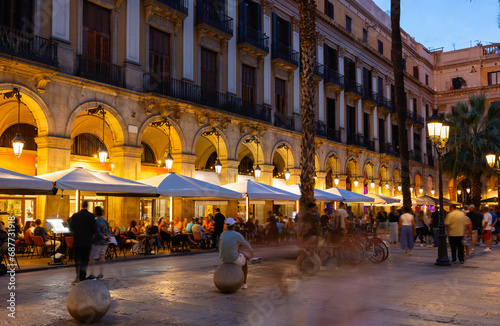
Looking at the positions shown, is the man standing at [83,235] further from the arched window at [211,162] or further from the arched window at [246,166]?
A: the arched window at [246,166]

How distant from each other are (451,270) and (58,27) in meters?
15.1

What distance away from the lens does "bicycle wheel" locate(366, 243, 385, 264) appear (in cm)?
1420

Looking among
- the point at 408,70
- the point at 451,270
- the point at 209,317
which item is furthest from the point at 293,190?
→ the point at 408,70

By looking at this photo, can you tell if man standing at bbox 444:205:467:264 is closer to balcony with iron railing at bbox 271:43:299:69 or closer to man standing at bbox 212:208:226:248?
man standing at bbox 212:208:226:248

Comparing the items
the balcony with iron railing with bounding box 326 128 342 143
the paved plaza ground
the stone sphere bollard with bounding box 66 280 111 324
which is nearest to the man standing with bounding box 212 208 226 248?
the paved plaza ground

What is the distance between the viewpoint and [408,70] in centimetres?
4828

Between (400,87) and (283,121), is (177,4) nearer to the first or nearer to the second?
(283,121)

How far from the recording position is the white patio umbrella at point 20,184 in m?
12.0

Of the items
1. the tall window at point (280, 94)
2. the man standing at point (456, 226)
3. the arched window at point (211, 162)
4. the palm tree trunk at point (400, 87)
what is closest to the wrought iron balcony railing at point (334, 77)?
the tall window at point (280, 94)

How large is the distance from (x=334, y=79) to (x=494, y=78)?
88.8ft

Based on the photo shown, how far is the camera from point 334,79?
33.8m

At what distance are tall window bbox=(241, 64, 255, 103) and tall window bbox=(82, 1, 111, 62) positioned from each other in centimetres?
863

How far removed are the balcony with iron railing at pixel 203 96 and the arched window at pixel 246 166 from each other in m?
4.11

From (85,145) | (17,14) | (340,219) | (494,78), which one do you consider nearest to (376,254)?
(340,219)
